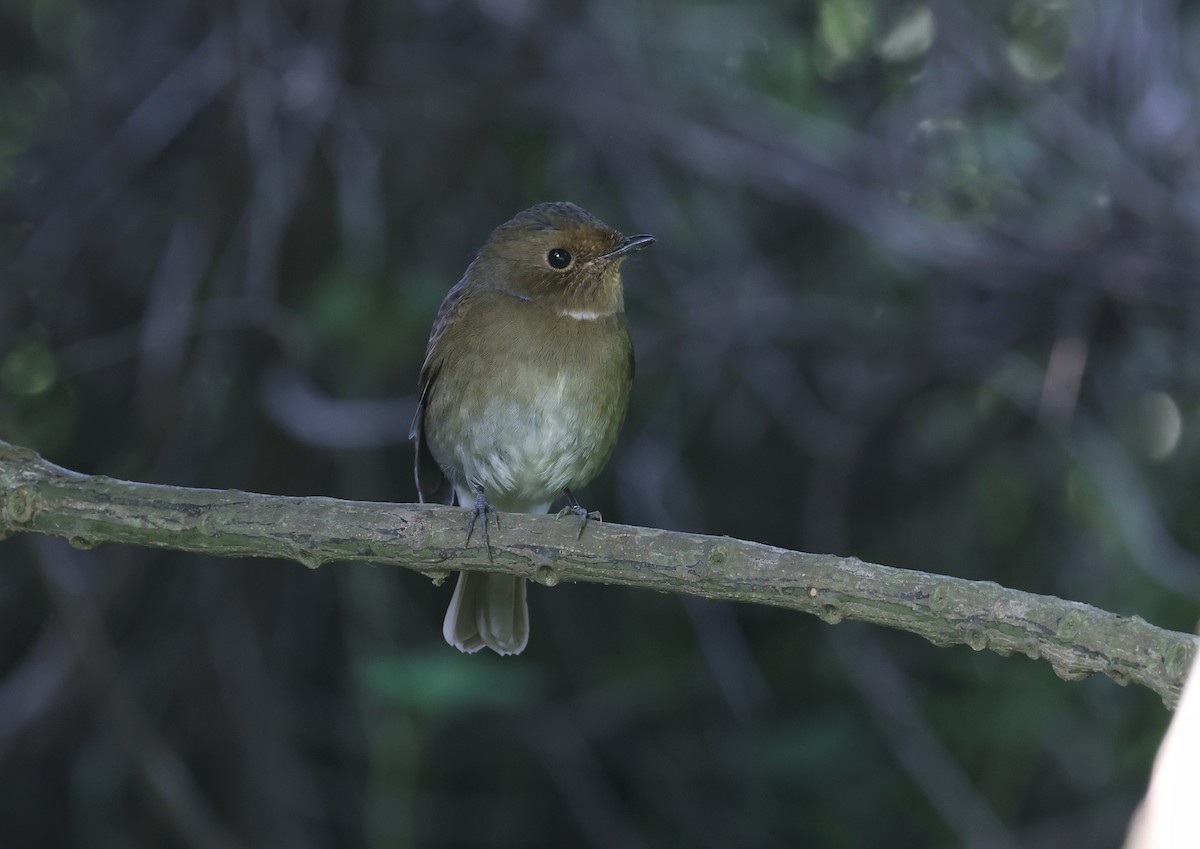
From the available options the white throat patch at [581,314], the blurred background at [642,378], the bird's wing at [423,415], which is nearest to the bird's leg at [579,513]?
the bird's wing at [423,415]

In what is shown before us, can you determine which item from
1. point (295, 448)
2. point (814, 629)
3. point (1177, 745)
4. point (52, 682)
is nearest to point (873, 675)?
point (814, 629)

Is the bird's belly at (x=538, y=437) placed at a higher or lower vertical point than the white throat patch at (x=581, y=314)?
lower

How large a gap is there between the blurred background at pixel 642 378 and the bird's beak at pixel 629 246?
1237 mm

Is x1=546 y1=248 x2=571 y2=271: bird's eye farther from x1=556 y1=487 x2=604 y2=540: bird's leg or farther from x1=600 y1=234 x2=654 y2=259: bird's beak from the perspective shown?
x1=556 y1=487 x2=604 y2=540: bird's leg

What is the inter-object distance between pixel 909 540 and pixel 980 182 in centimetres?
154

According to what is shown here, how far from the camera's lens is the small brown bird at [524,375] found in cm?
376

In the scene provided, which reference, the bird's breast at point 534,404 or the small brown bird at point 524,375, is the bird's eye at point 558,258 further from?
the bird's breast at point 534,404

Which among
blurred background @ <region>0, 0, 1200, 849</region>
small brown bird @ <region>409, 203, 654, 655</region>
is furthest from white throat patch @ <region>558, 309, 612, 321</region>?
blurred background @ <region>0, 0, 1200, 849</region>

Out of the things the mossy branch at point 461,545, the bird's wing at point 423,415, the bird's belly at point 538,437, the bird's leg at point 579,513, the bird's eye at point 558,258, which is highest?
the bird's eye at point 558,258

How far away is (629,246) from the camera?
382cm

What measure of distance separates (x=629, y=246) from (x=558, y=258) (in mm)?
231

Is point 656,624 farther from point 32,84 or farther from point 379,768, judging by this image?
point 32,84

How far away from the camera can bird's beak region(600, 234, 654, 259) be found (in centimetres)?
377

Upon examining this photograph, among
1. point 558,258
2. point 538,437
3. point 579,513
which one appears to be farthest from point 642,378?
point 579,513
